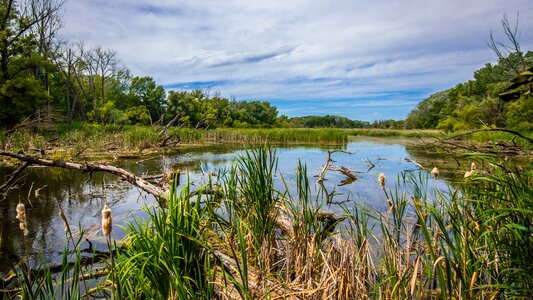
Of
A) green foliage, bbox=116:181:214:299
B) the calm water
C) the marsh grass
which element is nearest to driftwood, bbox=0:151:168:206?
the calm water

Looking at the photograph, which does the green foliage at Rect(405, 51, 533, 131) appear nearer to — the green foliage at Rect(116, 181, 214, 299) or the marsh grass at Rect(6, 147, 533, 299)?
the marsh grass at Rect(6, 147, 533, 299)

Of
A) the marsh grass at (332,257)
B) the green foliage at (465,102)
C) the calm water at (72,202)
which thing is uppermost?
the green foliage at (465,102)

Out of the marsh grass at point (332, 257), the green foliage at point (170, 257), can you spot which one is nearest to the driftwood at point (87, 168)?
the marsh grass at point (332, 257)

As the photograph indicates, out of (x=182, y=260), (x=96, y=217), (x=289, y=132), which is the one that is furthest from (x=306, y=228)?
(x=289, y=132)

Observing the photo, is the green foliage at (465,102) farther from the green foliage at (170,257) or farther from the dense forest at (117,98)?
the green foliage at (170,257)

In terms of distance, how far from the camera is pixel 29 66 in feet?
77.8

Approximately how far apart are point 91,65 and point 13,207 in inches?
1294

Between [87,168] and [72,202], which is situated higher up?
[87,168]

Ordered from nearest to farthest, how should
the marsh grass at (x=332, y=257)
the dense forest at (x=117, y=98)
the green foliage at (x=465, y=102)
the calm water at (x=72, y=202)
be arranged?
the marsh grass at (x=332, y=257) < the calm water at (x=72, y=202) < the dense forest at (x=117, y=98) < the green foliage at (x=465, y=102)

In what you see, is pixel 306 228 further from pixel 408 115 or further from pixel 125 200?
pixel 408 115

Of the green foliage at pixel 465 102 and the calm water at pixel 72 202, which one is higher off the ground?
the green foliage at pixel 465 102

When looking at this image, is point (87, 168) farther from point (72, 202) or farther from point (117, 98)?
point (117, 98)

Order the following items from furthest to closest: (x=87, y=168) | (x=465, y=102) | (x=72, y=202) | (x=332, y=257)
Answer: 1. (x=465, y=102)
2. (x=72, y=202)
3. (x=87, y=168)
4. (x=332, y=257)

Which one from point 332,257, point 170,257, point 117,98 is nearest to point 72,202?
point 170,257
